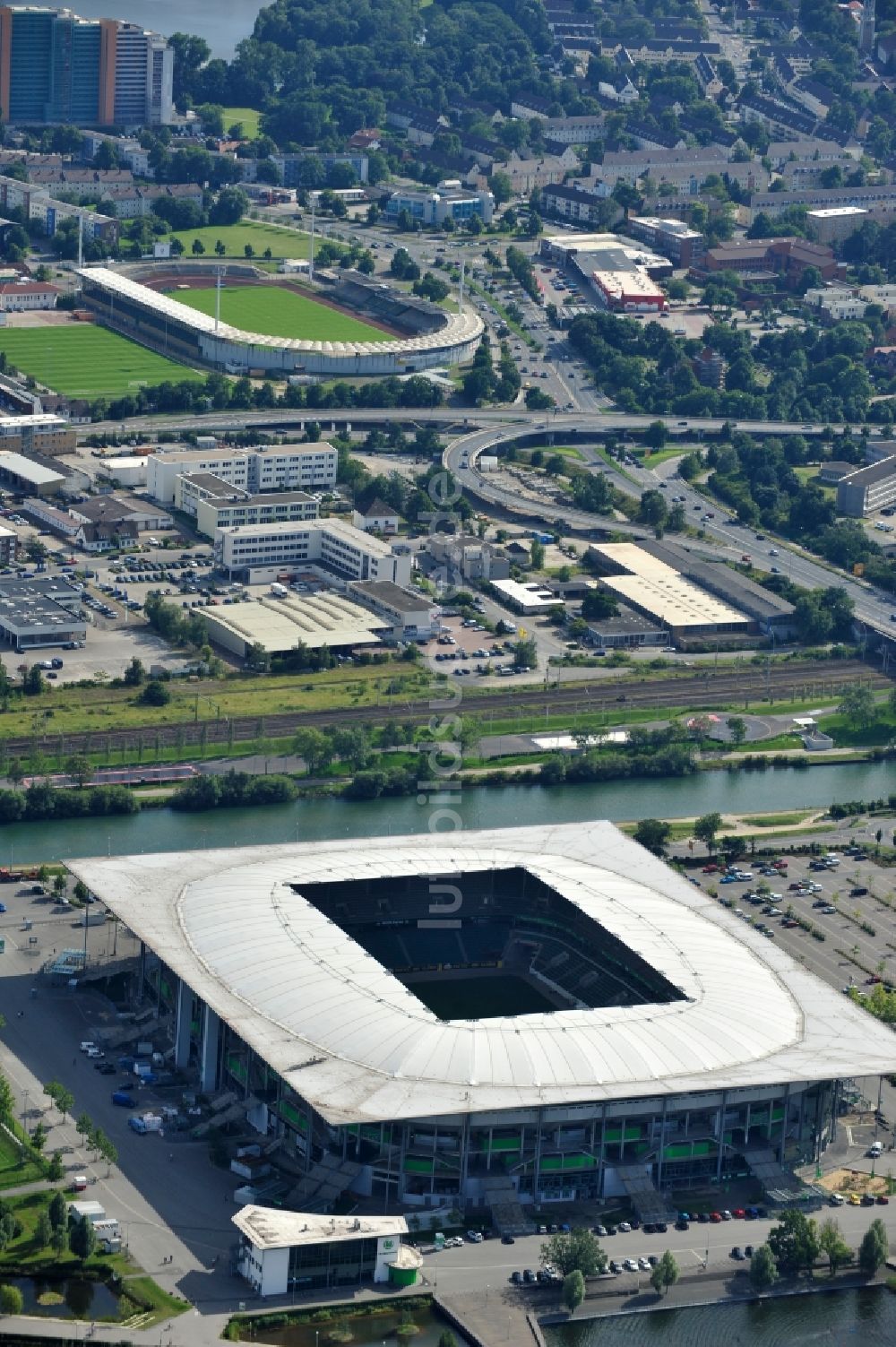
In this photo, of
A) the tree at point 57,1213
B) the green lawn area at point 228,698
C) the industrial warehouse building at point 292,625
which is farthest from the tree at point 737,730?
the tree at point 57,1213

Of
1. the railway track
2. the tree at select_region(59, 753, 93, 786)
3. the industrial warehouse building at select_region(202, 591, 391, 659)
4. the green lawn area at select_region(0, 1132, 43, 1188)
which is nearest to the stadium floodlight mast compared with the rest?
the industrial warehouse building at select_region(202, 591, 391, 659)

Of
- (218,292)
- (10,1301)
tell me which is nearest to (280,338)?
(218,292)

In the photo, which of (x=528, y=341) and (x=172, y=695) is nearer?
(x=172, y=695)

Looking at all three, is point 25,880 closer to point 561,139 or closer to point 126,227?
point 126,227

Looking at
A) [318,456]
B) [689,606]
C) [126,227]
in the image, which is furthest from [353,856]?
[126,227]

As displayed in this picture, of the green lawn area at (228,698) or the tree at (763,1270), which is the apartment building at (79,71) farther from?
the tree at (763,1270)

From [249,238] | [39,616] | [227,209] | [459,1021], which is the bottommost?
[39,616]

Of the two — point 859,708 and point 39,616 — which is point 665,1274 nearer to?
point 859,708
